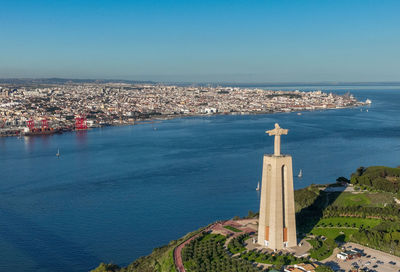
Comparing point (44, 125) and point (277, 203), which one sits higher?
point (277, 203)

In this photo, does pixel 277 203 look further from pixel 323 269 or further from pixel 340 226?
pixel 340 226

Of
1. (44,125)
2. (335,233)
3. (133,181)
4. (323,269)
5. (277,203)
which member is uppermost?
(277,203)

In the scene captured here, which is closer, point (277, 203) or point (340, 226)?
point (277, 203)

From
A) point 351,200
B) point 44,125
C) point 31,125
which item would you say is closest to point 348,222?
point 351,200

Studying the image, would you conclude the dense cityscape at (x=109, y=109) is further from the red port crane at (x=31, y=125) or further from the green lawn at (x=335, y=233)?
the green lawn at (x=335, y=233)

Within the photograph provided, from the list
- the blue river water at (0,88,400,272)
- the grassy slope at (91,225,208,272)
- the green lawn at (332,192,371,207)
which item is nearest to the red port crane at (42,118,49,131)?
the blue river water at (0,88,400,272)

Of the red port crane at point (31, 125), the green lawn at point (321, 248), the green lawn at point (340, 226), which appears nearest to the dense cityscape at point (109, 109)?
the red port crane at point (31, 125)

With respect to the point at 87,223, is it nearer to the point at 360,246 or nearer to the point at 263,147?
the point at 360,246
